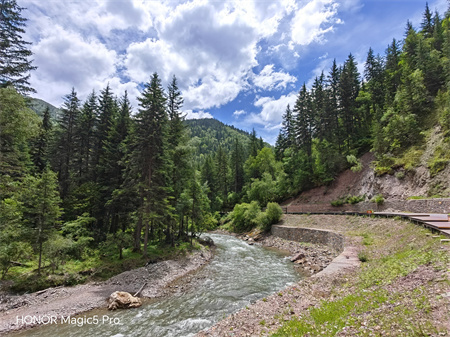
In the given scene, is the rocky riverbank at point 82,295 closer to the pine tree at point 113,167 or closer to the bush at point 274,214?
the pine tree at point 113,167


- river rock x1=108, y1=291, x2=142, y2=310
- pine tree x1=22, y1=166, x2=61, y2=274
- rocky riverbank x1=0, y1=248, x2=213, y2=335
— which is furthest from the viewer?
pine tree x1=22, y1=166, x2=61, y2=274

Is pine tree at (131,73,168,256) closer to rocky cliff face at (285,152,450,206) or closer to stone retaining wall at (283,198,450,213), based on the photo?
stone retaining wall at (283,198,450,213)

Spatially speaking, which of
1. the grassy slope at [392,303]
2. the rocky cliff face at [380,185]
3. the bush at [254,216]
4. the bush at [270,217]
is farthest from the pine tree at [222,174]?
the grassy slope at [392,303]

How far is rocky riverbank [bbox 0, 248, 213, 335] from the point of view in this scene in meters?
10.3

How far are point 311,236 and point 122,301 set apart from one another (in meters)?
22.0

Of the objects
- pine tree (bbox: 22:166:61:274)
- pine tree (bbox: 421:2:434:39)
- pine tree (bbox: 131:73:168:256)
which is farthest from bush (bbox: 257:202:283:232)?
pine tree (bbox: 421:2:434:39)

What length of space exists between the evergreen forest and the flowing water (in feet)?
17.6

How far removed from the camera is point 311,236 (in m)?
26.0

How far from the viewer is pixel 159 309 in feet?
35.7

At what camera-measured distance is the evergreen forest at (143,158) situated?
1341cm

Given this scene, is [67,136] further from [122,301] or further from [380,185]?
[380,185]

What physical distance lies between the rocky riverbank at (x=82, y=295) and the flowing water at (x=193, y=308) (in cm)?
88

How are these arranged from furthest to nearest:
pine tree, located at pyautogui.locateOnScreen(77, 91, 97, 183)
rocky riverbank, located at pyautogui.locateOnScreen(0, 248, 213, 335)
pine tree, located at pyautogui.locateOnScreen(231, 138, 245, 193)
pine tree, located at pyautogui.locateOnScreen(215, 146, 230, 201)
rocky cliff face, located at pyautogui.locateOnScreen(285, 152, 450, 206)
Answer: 1. pine tree, located at pyautogui.locateOnScreen(215, 146, 230, 201)
2. pine tree, located at pyautogui.locateOnScreen(231, 138, 245, 193)
3. pine tree, located at pyautogui.locateOnScreen(77, 91, 97, 183)
4. rocky cliff face, located at pyautogui.locateOnScreen(285, 152, 450, 206)
5. rocky riverbank, located at pyautogui.locateOnScreen(0, 248, 213, 335)

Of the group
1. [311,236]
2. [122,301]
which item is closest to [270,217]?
[311,236]
